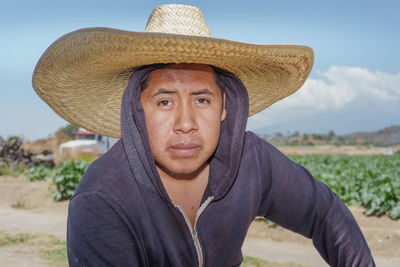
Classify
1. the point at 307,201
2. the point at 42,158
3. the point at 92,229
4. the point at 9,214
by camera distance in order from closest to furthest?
the point at 92,229 → the point at 307,201 → the point at 9,214 → the point at 42,158

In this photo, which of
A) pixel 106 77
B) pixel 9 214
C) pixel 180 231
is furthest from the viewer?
pixel 9 214

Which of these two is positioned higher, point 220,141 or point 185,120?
point 185,120

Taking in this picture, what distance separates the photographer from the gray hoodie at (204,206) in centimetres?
187

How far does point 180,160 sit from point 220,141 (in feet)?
1.66

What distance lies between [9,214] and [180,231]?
256 inches

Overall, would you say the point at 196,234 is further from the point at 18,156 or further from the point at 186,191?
the point at 18,156

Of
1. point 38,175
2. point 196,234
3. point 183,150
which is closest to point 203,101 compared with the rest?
point 183,150

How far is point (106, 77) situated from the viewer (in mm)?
2492

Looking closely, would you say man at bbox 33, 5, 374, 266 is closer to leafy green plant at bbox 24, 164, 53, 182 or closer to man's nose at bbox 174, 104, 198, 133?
man's nose at bbox 174, 104, 198, 133

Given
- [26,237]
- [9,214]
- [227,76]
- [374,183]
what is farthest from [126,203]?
[374,183]

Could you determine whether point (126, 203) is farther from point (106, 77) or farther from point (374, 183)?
point (374, 183)

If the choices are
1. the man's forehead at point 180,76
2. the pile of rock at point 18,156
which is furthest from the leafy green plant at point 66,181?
the man's forehead at point 180,76

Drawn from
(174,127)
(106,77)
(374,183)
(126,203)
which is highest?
(106,77)

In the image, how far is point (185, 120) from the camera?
194 cm
